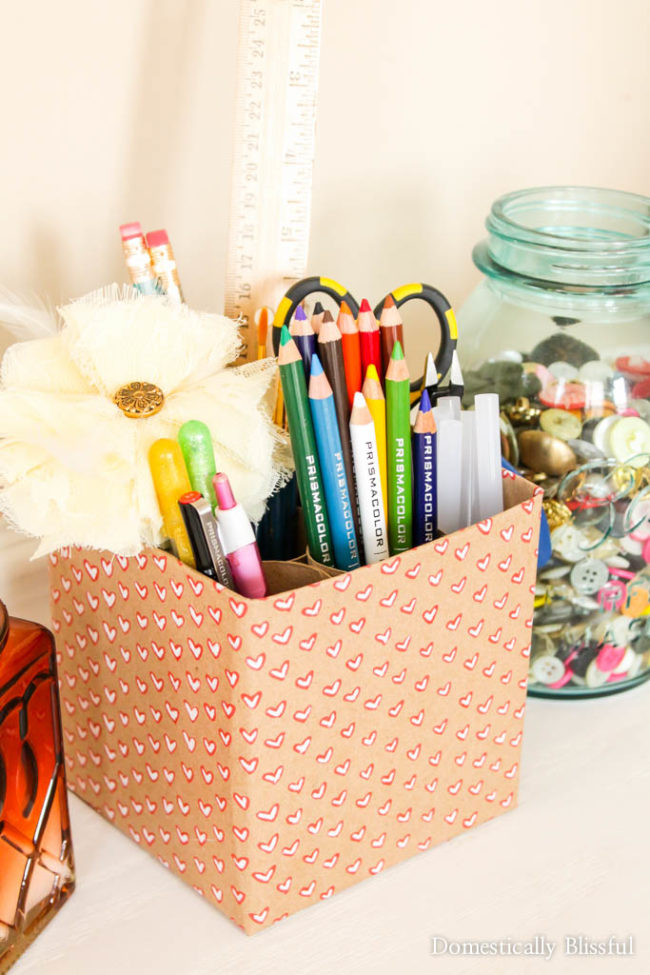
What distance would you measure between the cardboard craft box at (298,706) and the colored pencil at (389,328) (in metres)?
0.09

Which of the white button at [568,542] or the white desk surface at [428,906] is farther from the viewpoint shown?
the white button at [568,542]

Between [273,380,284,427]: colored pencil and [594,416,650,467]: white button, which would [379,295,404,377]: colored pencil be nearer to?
[273,380,284,427]: colored pencil

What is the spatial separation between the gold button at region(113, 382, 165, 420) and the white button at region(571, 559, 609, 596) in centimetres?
28

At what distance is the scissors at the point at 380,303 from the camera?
51 centimetres

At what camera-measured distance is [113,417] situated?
0.46m

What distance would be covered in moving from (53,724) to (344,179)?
40cm

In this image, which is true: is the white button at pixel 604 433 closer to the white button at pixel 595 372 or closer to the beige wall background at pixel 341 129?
the white button at pixel 595 372

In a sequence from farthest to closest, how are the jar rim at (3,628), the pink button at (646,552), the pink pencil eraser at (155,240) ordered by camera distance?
the pink button at (646,552) → the pink pencil eraser at (155,240) → the jar rim at (3,628)

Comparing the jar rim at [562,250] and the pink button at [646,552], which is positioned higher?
A: the jar rim at [562,250]

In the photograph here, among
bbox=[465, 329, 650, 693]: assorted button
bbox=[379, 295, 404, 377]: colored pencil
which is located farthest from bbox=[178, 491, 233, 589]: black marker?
bbox=[465, 329, 650, 693]: assorted button

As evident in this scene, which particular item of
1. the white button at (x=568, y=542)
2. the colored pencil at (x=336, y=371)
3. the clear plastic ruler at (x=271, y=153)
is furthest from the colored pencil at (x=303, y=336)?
the white button at (x=568, y=542)

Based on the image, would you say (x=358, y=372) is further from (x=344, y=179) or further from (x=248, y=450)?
(x=344, y=179)

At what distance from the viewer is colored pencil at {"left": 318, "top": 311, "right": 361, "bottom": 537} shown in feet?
1.49

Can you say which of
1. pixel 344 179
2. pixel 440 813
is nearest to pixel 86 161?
pixel 344 179
